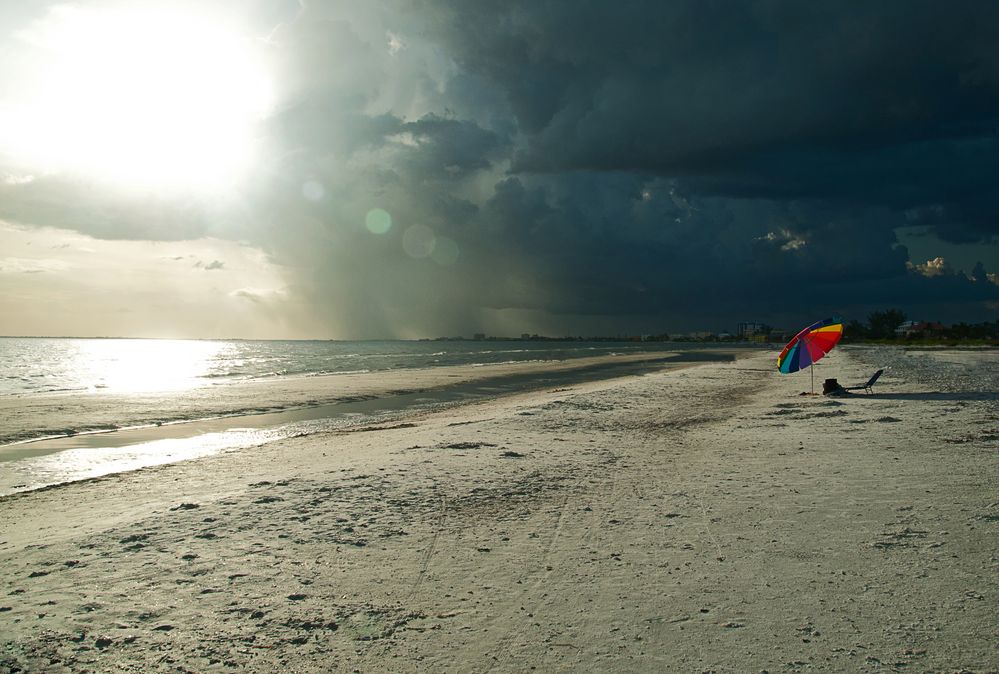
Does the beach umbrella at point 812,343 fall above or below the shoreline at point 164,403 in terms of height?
above

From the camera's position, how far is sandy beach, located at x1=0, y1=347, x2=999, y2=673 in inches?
178

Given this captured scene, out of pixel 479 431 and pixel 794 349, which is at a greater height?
pixel 794 349

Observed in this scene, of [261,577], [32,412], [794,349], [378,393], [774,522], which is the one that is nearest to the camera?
[261,577]

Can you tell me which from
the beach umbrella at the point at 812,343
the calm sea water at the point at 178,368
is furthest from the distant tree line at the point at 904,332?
the beach umbrella at the point at 812,343

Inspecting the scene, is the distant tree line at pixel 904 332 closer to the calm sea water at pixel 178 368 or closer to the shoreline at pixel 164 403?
the calm sea water at pixel 178 368

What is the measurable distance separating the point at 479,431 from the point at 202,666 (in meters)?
11.2

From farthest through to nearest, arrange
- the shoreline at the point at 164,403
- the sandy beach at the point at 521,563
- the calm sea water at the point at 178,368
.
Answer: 1. the calm sea water at the point at 178,368
2. the shoreline at the point at 164,403
3. the sandy beach at the point at 521,563

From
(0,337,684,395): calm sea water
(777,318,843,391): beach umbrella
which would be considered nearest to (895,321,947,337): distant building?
(0,337,684,395): calm sea water

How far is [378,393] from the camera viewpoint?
3269 centimetres

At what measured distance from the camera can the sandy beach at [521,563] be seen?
452cm

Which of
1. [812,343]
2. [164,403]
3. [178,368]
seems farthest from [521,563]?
[178,368]

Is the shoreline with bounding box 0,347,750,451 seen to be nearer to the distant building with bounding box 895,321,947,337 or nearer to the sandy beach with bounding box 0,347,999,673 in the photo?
the sandy beach with bounding box 0,347,999,673

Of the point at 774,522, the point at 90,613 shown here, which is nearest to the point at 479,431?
the point at 774,522

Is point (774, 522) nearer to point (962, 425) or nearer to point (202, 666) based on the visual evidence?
point (202, 666)
